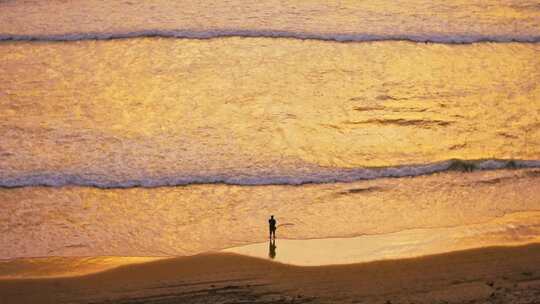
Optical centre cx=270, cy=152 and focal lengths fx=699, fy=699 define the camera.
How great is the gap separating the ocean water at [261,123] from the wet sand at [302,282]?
19 centimetres

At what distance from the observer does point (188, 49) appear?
201 inches

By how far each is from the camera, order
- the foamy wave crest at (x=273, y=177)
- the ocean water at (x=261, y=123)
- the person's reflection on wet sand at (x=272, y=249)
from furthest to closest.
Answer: the foamy wave crest at (x=273, y=177) → the ocean water at (x=261, y=123) → the person's reflection on wet sand at (x=272, y=249)

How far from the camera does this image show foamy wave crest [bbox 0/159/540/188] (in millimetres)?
4375

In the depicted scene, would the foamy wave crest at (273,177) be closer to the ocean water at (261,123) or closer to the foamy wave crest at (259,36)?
the ocean water at (261,123)

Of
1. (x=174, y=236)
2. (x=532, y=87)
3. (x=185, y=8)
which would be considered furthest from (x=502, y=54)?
(x=174, y=236)

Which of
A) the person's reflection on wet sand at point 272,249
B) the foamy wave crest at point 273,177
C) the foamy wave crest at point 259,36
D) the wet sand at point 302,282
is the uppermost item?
the foamy wave crest at point 259,36

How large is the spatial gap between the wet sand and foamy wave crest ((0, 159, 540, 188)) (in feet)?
2.12

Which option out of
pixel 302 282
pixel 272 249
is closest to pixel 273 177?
→ pixel 272 249

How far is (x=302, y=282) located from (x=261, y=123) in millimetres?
1455

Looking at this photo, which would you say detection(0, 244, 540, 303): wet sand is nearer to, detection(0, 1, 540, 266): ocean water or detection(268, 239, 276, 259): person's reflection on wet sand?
detection(268, 239, 276, 259): person's reflection on wet sand

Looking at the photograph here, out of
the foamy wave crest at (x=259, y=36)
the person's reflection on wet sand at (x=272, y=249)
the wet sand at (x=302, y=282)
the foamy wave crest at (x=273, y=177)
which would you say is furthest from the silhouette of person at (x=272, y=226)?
the foamy wave crest at (x=259, y=36)

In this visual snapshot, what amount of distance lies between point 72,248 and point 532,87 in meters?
3.41

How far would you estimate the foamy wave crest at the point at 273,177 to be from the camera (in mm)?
4375

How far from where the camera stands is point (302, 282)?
11.9 feet
